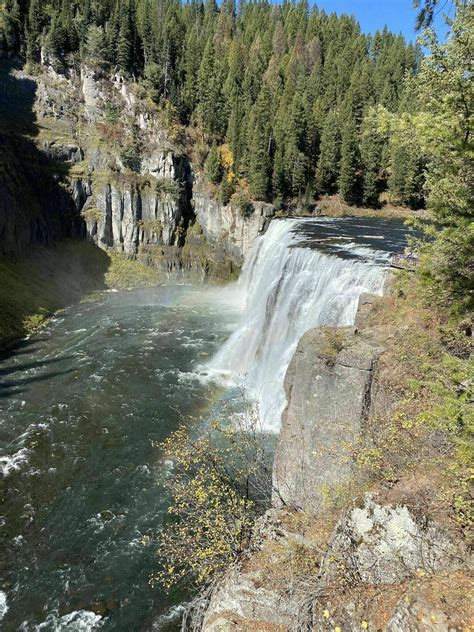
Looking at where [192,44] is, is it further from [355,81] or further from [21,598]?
[21,598]

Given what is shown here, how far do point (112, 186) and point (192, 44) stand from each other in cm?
4249

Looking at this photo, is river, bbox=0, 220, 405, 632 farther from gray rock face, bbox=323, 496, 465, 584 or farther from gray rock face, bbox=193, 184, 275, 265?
gray rock face, bbox=193, 184, 275, 265

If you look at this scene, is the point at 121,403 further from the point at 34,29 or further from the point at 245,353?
the point at 34,29

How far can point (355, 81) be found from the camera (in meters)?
78.4

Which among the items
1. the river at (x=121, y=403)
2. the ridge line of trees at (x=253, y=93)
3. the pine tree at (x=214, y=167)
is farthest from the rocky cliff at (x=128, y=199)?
the river at (x=121, y=403)

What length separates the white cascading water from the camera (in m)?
24.9

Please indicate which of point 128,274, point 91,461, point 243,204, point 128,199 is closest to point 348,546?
point 91,461

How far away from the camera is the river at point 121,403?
548 inches

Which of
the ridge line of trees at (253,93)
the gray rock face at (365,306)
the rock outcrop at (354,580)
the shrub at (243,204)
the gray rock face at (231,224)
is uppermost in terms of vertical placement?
the ridge line of trees at (253,93)

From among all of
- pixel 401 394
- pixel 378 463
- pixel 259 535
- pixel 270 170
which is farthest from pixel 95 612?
pixel 270 170

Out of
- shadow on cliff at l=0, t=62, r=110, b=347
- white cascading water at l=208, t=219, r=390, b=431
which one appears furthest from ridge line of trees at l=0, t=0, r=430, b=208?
white cascading water at l=208, t=219, r=390, b=431

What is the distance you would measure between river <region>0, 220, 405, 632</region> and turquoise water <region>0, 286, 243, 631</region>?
A: 0.19 ft

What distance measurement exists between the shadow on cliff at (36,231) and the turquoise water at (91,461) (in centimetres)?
600

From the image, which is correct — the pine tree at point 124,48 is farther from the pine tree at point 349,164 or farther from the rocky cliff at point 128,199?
the pine tree at point 349,164
